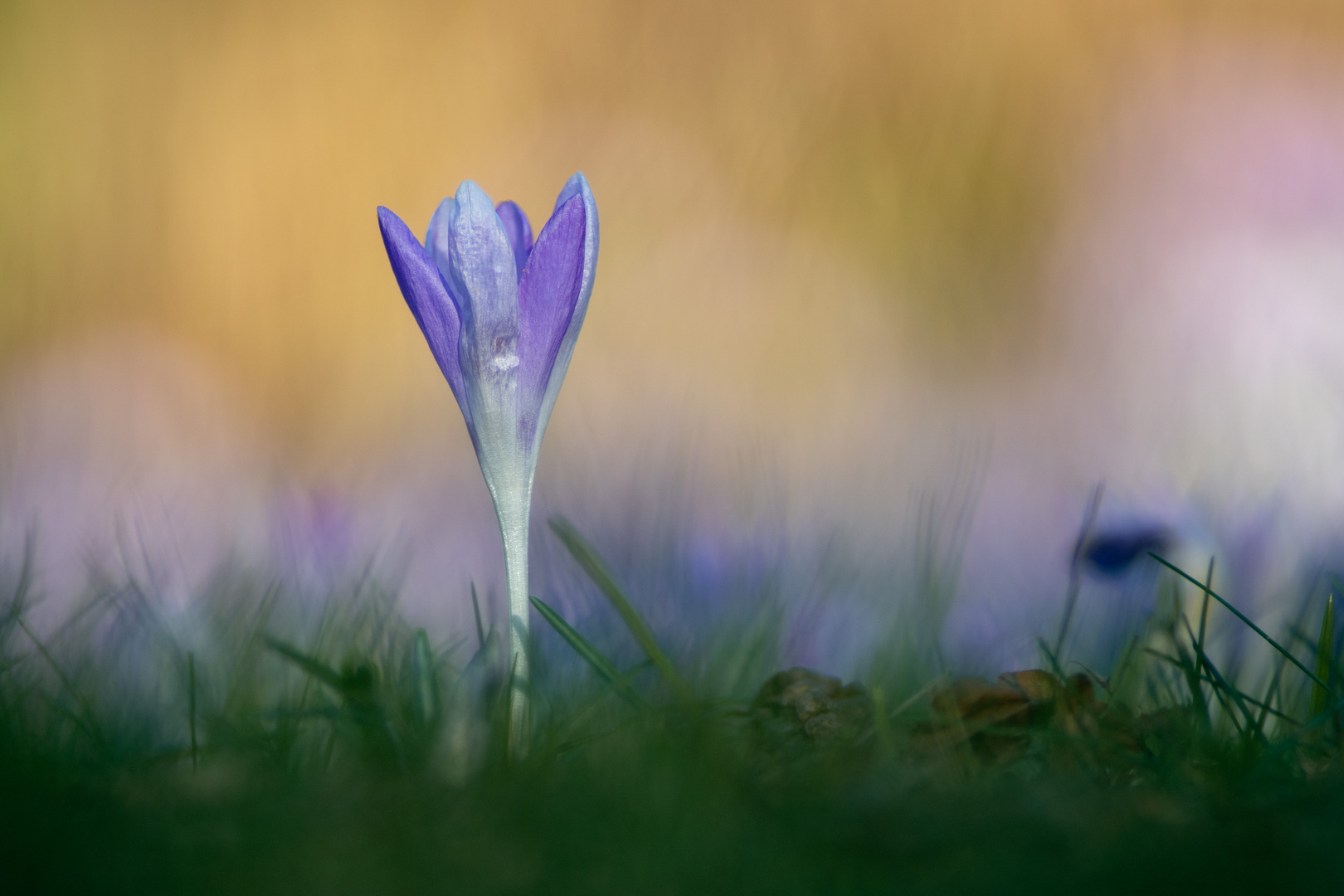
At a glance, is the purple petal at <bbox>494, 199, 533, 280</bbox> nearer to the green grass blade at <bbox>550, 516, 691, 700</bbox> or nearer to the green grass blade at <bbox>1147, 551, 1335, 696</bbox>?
the green grass blade at <bbox>550, 516, 691, 700</bbox>

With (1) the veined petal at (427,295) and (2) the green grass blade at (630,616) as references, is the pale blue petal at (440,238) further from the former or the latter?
(2) the green grass blade at (630,616)

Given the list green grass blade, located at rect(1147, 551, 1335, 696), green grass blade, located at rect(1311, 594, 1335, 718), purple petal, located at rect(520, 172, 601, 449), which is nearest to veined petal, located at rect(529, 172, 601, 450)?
purple petal, located at rect(520, 172, 601, 449)

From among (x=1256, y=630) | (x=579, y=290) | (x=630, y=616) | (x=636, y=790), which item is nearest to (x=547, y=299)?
(x=579, y=290)

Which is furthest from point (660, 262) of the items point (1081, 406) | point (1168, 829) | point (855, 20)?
point (1168, 829)

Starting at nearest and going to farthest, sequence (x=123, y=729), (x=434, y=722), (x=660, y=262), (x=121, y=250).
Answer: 1. (x=434, y=722)
2. (x=123, y=729)
3. (x=660, y=262)
4. (x=121, y=250)

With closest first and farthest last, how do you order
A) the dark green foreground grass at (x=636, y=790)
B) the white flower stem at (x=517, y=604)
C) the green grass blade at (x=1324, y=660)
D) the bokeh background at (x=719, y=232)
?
the dark green foreground grass at (x=636, y=790) < the white flower stem at (x=517, y=604) < the green grass blade at (x=1324, y=660) < the bokeh background at (x=719, y=232)

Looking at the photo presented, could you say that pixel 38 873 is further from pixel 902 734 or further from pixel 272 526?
pixel 272 526

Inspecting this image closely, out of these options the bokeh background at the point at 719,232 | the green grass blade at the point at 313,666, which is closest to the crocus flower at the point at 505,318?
the green grass blade at the point at 313,666
